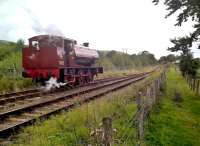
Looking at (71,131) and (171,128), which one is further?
(171,128)

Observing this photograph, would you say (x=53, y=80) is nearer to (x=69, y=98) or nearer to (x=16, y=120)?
(x=69, y=98)

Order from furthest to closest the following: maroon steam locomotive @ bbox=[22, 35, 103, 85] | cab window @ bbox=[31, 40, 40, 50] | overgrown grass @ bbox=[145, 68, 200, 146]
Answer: cab window @ bbox=[31, 40, 40, 50] → maroon steam locomotive @ bbox=[22, 35, 103, 85] → overgrown grass @ bbox=[145, 68, 200, 146]

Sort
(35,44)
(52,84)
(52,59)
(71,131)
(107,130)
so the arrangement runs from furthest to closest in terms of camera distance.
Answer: (35,44), (52,84), (52,59), (71,131), (107,130)

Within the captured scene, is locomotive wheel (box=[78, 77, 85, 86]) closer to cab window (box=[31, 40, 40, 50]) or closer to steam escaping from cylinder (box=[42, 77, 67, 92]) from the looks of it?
steam escaping from cylinder (box=[42, 77, 67, 92])

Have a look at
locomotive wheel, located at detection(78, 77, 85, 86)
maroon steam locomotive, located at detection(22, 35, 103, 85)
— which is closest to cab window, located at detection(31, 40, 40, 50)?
maroon steam locomotive, located at detection(22, 35, 103, 85)

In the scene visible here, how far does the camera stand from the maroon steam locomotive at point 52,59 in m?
23.1

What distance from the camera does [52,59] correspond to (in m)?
23.1

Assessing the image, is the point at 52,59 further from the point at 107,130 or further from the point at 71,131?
the point at 107,130

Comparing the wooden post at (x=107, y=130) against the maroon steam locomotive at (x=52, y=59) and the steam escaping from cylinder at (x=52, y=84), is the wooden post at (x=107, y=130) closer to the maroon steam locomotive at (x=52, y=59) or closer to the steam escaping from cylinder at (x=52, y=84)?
the maroon steam locomotive at (x=52, y=59)

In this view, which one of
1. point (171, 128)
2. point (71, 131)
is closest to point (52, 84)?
point (171, 128)

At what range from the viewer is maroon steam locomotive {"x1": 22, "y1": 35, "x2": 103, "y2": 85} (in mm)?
23053

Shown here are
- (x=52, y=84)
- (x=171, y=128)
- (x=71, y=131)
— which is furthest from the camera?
(x=52, y=84)

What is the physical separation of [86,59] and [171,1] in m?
9.76

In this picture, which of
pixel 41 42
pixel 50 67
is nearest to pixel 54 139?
pixel 50 67
